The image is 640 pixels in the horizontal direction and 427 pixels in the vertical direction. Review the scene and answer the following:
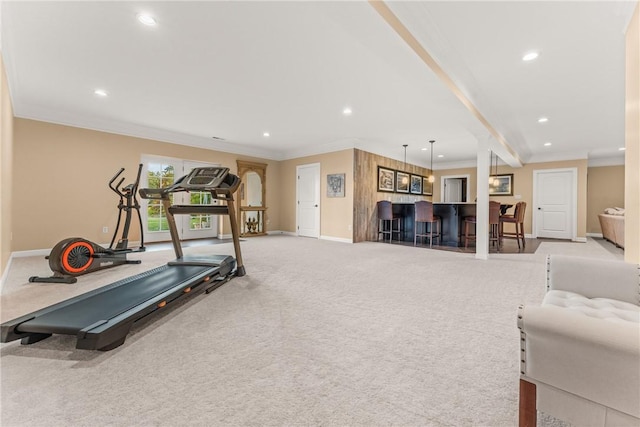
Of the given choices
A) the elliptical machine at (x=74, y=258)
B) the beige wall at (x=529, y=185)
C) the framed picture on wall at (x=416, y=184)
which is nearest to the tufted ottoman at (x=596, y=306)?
the elliptical machine at (x=74, y=258)

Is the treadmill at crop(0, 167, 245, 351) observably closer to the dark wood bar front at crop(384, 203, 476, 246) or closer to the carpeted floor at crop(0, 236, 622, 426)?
the carpeted floor at crop(0, 236, 622, 426)

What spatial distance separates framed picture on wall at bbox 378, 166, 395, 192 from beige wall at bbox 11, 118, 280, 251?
570cm

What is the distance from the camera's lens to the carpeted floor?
118 cm

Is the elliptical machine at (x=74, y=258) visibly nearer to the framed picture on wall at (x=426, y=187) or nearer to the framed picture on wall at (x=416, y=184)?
the framed picture on wall at (x=416, y=184)

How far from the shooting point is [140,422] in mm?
1121

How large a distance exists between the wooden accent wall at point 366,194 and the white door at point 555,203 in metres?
4.62

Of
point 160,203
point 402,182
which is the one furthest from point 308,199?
point 160,203

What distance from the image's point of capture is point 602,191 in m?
8.50

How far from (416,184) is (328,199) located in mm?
3692

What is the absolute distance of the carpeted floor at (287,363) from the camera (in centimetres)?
118

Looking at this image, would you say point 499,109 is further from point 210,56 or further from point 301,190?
point 301,190

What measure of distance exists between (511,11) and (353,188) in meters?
4.70

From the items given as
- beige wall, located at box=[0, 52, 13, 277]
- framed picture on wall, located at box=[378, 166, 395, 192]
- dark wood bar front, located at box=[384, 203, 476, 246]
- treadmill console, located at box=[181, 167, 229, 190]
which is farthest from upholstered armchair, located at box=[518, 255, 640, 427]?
framed picture on wall, located at box=[378, 166, 395, 192]

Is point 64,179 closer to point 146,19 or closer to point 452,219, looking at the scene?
point 146,19
